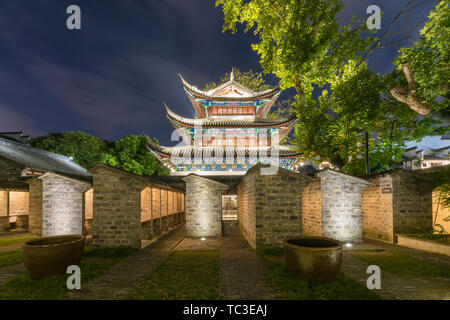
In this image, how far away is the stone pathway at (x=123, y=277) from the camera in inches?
164

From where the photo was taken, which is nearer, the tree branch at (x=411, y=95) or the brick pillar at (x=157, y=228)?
the tree branch at (x=411, y=95)

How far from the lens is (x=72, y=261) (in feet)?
16.7

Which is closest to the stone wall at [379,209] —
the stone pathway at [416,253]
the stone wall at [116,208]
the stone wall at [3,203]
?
the stone pathway at [416,253]

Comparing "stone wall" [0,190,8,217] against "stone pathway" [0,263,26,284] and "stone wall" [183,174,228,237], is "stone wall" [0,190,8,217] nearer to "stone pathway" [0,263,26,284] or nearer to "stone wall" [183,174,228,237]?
"stone pathway" [0,263,26,284]

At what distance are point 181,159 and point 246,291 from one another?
16.3 meters

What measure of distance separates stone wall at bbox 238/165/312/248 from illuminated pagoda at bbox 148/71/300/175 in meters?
11.7

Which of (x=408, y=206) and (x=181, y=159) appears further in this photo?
Result: (x=181, y=159)

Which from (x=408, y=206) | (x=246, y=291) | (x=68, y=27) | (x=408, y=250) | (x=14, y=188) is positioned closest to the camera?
(x=246, y=291)

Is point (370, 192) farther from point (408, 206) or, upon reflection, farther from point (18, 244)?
point (18, 244)

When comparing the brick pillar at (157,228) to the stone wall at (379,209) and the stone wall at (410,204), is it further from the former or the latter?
the stone wall at (410,204)

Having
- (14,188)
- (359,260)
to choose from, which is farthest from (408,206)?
(14,188)

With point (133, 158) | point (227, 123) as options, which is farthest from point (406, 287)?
point (133, 158)

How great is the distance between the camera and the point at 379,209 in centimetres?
954

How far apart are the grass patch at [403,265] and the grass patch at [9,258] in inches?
433
